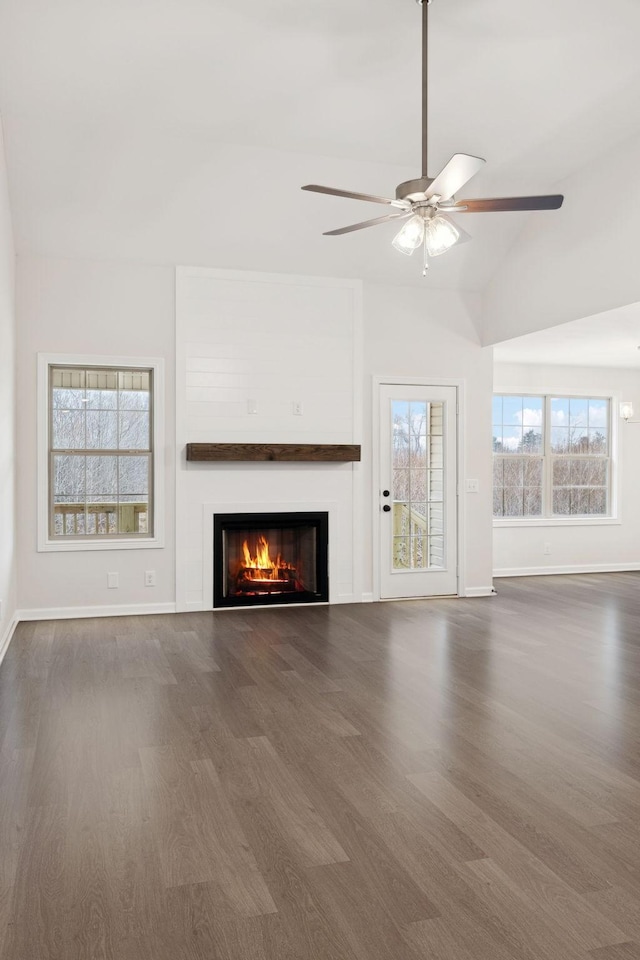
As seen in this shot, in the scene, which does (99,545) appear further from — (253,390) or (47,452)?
(253,390)

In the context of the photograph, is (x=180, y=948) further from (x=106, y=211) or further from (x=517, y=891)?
(x=106, y=211)

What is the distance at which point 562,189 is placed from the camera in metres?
6.20

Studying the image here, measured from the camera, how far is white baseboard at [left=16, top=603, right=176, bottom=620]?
6.23m

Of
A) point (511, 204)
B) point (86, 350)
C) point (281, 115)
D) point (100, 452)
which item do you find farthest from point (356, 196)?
point (100, 452)

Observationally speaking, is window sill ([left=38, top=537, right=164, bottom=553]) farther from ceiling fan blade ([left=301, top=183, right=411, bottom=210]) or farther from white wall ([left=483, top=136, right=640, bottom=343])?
white wall ([left=483, top=136, right=640, bottom=343])

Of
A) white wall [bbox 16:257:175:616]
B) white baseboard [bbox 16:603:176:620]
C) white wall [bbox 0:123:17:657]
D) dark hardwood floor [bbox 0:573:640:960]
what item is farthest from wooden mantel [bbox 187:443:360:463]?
dark hardwood floor [bbox 0:573:640:960]

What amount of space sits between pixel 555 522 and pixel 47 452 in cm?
596

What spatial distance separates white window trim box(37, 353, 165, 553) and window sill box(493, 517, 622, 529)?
13.9 feet

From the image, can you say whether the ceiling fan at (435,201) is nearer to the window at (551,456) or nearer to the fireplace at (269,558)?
the fireplace at (269,558)

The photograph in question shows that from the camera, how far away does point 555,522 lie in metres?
9.16

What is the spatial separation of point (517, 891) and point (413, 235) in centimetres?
314

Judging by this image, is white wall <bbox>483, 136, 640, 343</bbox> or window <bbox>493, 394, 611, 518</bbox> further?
window <bbox>493, 394, 611, 518</bbox>

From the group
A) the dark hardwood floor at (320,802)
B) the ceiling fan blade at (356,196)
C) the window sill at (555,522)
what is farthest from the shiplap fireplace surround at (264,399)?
the ceiling fan blade at (356,196)

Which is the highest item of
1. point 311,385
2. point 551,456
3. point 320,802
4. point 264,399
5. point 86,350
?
point 86,350
